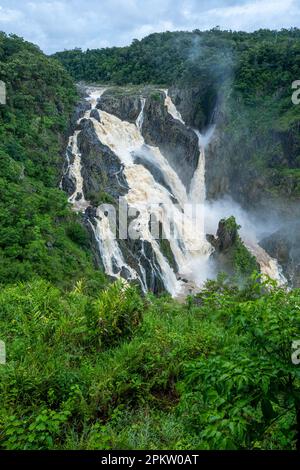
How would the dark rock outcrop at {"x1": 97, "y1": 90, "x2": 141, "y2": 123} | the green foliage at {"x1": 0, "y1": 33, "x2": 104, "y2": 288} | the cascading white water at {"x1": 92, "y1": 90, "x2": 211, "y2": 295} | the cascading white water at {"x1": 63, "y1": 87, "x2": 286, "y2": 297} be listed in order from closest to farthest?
the green foliage at {"x1": 0, "y1": 33, "x2": 104, "y2": 288} < the cascading white water at {"x1": 63, "y1": 87, "x2": 286, "y2": 297} < the cascading white water at {"x1": 92, "y1": 90, "x2": 211, "y2": 295} < the dark rock outcrop at {"x1": 97, "y1": 90, "x2": 141, "y2": 123}

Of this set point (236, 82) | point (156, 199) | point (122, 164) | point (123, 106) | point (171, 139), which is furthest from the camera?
point (236, 82)

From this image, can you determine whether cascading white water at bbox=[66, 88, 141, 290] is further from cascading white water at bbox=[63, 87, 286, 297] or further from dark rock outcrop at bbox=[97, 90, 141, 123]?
dark rock outcrop at bbox=[97, 90, 141, 123]

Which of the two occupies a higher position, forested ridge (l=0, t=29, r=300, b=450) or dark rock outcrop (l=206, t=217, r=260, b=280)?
forested ridge (l=0, t=29, r=300, b=450)

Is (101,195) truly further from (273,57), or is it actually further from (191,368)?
(273,57)

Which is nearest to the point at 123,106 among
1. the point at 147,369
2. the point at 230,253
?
the point at 230,253

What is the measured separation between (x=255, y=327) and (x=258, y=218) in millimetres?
26870

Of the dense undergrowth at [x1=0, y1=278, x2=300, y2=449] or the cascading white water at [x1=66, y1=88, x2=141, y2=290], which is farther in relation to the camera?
the cascading white water at [x1=66, y1=88, x2=141, y2=290]

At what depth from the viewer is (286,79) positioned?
34219mm

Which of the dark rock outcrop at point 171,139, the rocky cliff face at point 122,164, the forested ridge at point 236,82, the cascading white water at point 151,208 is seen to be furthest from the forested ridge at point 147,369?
the forested ridge at point 236,82

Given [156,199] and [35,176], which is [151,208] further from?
[35,176]

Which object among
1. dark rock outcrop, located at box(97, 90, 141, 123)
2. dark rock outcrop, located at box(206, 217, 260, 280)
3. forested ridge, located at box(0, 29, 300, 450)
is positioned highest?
dark rock outcrop, located at box(97, 90, 141, 123)

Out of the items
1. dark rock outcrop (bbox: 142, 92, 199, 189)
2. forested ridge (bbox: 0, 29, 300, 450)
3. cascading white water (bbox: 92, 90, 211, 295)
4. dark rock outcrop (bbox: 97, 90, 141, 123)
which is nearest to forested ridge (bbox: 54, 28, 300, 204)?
dark rock outcrop (bbox: 142, 92, 199, 189)

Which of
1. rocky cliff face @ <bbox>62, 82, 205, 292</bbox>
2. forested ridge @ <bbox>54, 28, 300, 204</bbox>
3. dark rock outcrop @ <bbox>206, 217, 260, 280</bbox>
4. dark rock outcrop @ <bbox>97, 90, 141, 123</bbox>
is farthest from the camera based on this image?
forested ridge @ <bbox>54, 28, 300, 204</bbox>

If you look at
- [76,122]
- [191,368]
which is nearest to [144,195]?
[76,122]
